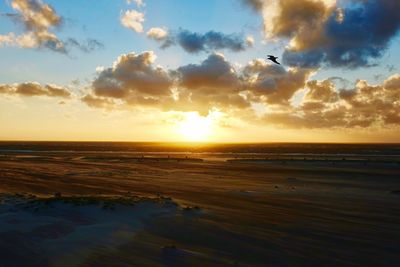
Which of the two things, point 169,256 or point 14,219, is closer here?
point 169,256

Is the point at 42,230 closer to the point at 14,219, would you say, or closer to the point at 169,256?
the point at 14,219

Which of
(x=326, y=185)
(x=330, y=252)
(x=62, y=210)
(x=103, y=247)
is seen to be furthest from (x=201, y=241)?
(x=326, y=185)

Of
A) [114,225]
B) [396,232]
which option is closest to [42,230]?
[114,225]

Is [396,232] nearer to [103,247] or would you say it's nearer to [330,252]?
[330,252]

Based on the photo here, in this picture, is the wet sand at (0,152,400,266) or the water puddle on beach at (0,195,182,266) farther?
the water puddle on beach at (0,195,182,266)

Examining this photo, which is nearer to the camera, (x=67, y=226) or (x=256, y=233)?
(x=256, y=233)

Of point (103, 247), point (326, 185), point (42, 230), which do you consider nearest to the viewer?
point (103, 247)

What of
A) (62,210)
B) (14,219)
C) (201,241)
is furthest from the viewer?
(62,210)

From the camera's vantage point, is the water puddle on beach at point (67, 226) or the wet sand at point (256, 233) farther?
the water puddle on beach at point (67, 226)

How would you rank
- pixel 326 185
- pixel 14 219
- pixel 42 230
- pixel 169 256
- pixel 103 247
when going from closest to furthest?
1. pixel 169 256
2. pixel 103 247
3. pixel 42 230
4. pixel 14 219
5. pixel 326 185
